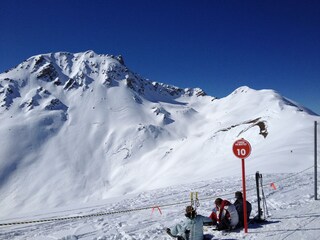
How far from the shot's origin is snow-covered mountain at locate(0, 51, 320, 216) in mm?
62772

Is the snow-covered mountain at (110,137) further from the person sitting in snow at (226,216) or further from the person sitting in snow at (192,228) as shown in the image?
the person sitting in snow at (192,228)

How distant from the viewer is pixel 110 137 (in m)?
143

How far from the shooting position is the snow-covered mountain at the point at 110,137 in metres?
62.8

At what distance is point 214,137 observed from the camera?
77125mm

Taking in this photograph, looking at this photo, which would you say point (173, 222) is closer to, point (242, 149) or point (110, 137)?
point (242, 149)

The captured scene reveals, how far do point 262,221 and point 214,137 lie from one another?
66817mm

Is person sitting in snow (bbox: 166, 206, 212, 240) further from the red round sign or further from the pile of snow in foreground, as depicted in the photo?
the red round sign

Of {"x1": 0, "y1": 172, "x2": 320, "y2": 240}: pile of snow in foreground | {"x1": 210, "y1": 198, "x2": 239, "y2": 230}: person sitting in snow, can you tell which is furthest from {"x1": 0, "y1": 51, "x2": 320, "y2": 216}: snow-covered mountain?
{"x1": 210, "y1": 198, "x2": 239, "y2": 230}: person sitting in snow

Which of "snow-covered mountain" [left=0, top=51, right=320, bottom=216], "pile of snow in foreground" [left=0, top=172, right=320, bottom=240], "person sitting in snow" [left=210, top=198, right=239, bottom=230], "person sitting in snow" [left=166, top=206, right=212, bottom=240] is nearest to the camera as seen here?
"person sitting in snow" [left=166, top=206, right=212, bottom=240]

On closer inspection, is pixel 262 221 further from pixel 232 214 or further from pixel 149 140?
pixel 149 140

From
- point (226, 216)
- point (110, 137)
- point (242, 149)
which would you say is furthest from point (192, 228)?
point (110, 137)

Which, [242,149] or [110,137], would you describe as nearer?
[242,149]

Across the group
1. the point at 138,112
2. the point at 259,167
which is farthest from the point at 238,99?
the point at 259,167

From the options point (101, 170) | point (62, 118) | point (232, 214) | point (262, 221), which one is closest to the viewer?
point (232, 214)
